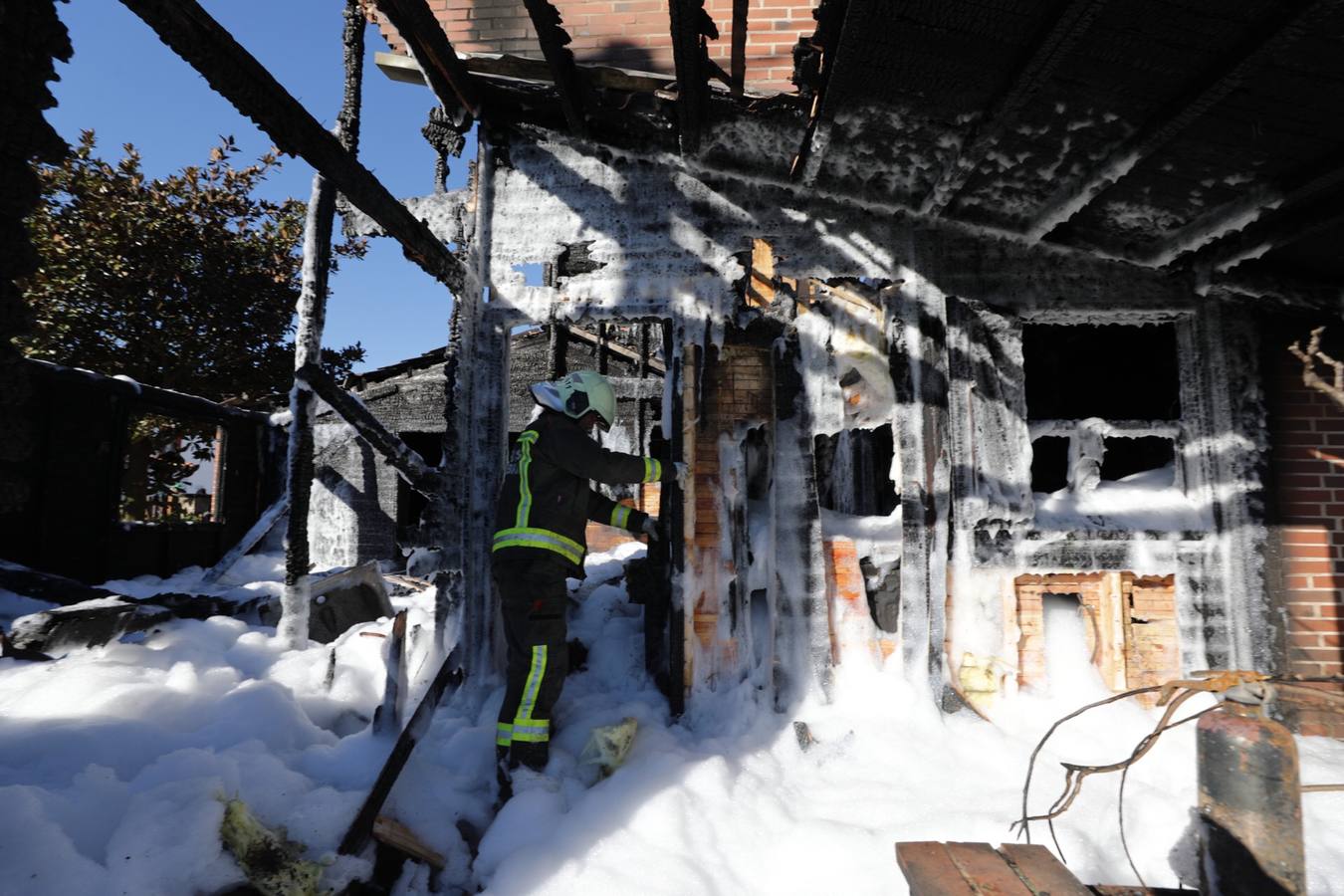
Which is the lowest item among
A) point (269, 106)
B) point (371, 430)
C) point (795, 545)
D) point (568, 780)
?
point (568, 780)

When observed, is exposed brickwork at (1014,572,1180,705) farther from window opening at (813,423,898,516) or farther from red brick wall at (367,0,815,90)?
red brick wall at (367,0,815,90)

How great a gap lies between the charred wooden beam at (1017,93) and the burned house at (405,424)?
751 cm

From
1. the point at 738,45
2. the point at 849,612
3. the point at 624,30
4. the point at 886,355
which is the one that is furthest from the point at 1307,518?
the point at 624,30

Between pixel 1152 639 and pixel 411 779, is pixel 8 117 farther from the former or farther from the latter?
pixel 1152 639

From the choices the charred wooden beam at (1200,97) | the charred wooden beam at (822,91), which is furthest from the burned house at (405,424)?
the charred wooden beam at (1200,97)

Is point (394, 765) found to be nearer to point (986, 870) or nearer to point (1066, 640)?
point (986, 870)

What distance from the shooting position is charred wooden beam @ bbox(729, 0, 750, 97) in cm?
288

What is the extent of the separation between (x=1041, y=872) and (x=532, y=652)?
2195 millimetres

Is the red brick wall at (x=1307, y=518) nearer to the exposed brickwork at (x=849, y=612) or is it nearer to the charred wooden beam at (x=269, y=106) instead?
A: the exposed brickwork at (x=849, y=612)

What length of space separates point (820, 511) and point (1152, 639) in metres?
2.03

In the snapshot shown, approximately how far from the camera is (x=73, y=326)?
8711 mm

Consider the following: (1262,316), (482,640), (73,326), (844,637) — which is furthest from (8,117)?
(73,326)

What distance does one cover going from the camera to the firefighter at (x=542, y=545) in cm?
311

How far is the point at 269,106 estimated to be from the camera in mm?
2359
